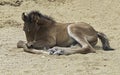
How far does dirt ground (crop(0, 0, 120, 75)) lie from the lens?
25.5 ft

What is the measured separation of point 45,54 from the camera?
910cm

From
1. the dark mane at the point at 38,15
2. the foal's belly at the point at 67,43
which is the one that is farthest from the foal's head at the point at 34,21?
the foal's belly at the point at 67,43

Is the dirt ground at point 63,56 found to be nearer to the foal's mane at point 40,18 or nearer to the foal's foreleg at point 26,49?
the foal's foreleg at point 26,49

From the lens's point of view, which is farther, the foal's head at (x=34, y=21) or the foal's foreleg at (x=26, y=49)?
the foal's head at (x=34, y=21)

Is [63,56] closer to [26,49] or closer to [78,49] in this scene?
[78,49]

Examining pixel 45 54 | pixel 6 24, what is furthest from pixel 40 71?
pixel 6 24

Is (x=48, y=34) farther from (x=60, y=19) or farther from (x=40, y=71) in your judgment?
(x=60, y=19)

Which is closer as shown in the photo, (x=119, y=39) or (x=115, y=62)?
(x=115, y=62)

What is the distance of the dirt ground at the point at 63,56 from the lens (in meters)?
7.76

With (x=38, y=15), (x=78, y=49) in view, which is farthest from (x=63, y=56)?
(x=38, y=15)

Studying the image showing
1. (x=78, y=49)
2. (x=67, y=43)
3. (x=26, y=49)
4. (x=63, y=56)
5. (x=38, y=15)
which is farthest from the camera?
(x=38, y=15)

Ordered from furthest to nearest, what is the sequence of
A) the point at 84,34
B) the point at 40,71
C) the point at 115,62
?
the point at 84,34
the point at 115,62
the point at 40,71

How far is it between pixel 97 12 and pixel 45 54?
662 centimetres

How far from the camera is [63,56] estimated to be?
893 cm
